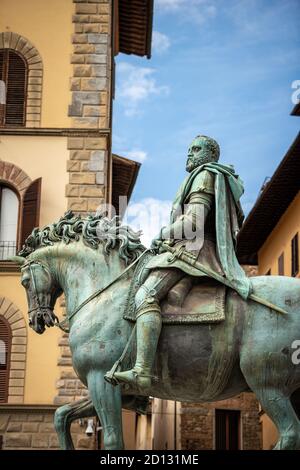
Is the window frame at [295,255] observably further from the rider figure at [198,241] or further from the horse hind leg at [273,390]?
the horse hind leg at [273,390]

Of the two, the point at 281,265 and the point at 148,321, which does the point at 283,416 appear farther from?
the point at 281,265

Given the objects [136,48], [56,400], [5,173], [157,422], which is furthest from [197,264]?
[157,422]

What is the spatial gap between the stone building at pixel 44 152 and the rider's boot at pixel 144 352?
50.0 ft

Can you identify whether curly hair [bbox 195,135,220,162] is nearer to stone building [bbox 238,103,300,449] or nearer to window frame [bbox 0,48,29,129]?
window frame [bbox 0,48,29,129]

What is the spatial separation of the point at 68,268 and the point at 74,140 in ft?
55.8

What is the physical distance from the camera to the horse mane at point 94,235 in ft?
33.9

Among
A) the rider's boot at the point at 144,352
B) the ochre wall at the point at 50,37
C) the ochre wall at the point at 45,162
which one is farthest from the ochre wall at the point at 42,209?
the rider's boot at the point at 144,352

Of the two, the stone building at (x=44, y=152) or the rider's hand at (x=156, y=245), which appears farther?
the stone building at (x=44, y=152)

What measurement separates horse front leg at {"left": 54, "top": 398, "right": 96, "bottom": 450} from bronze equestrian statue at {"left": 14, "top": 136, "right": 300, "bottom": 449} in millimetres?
11

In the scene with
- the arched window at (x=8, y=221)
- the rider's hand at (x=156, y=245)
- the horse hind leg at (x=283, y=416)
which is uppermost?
the arched window at (x=8, y=221)

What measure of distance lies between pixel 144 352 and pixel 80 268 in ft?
4.13

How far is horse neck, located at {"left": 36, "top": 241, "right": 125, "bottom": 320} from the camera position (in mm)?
10250

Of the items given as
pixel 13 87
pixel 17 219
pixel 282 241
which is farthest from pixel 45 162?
pixel 282 241

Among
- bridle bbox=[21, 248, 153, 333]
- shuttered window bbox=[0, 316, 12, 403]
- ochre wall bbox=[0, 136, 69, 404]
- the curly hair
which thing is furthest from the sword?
shuttered window bbox=[0, 316, 12, 403]
